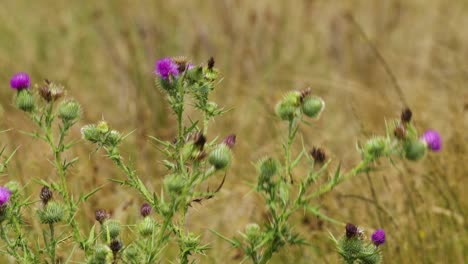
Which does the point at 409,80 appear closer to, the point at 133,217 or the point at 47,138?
the point at 133,217

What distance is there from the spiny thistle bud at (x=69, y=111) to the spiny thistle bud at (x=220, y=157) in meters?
0.43

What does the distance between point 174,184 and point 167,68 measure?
336 millimetres

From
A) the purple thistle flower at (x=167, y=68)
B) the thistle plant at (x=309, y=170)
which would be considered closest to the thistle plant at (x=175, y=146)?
the purple thistle flower at (x=167, y=68)

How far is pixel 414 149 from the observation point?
59.4 inches

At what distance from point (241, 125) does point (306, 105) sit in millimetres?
2827

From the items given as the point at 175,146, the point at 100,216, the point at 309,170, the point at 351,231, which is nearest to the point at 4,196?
the point at 100,216

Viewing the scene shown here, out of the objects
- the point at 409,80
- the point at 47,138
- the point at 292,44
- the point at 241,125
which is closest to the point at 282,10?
the point at 292,44

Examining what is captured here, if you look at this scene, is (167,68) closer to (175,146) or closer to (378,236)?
(175,146)

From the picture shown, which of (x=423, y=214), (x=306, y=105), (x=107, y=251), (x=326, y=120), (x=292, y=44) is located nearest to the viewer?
(x=107, y=251)

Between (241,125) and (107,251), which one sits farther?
(241,125)

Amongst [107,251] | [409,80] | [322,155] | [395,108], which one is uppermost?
[409,80]

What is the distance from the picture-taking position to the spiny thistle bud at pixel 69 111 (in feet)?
5.89

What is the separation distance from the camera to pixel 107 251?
156cm

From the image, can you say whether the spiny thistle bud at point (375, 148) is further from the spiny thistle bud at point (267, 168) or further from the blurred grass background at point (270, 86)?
the blurred grass background at point (270, 86)
